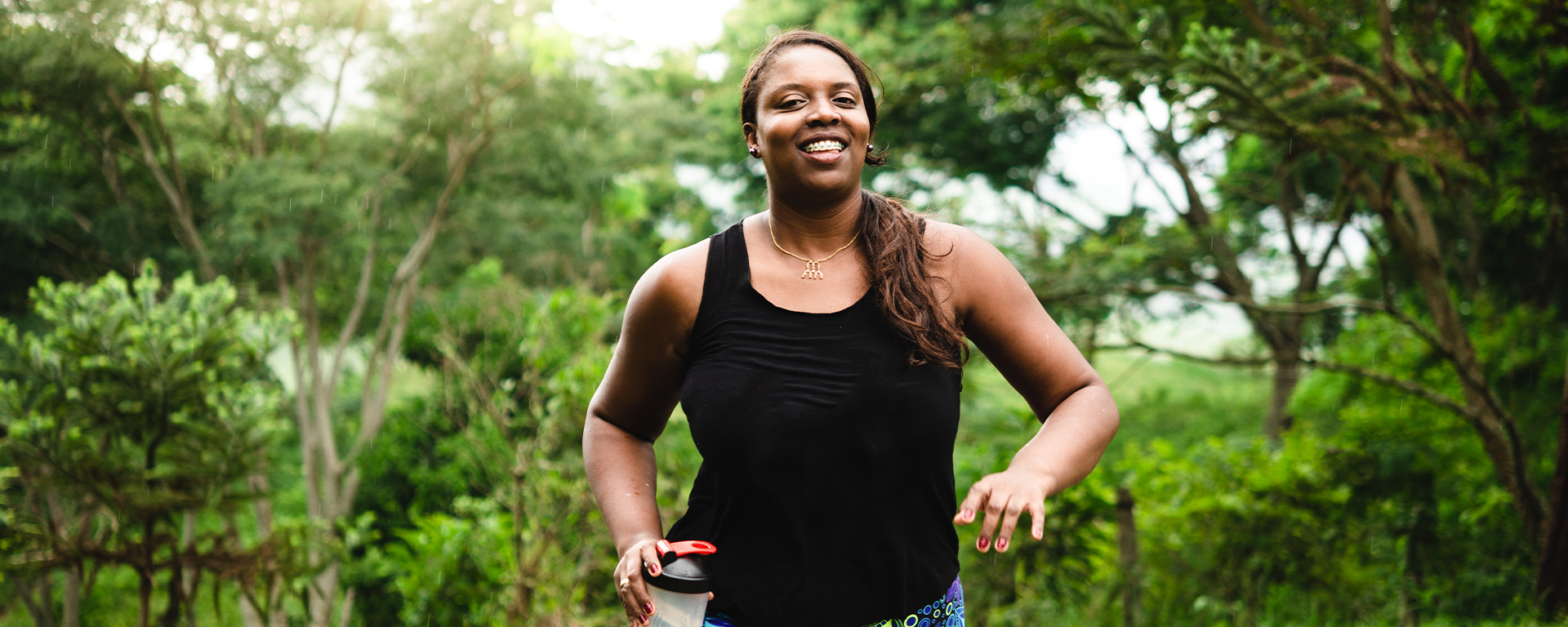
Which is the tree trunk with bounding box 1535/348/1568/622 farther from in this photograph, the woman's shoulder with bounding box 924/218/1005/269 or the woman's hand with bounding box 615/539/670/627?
the woman's hand with bounding box 615/539/670/627

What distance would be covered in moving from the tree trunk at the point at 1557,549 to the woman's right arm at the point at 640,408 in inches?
205

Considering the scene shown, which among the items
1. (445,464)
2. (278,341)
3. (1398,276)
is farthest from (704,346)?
(445,464)

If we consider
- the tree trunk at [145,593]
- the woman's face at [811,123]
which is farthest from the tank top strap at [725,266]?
the tree trunk at [145,593]

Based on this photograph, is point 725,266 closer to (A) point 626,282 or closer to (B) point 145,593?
(B) point 145,593

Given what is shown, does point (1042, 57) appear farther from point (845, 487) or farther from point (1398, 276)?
point (1398, 276)

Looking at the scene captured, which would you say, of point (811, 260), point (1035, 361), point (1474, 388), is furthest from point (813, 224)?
point (1474, 388)

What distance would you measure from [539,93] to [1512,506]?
12224 millimetres

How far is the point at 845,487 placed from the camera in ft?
4.46

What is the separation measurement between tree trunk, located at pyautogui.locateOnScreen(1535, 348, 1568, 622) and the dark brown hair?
500 cm

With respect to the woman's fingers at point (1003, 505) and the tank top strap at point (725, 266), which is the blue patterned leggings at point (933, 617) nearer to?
the woman's fingers at point (1003, 505)

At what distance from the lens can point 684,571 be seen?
4.45ft

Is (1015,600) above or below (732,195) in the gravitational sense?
below

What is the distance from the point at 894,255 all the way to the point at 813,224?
14cm

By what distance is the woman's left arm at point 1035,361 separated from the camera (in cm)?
140
